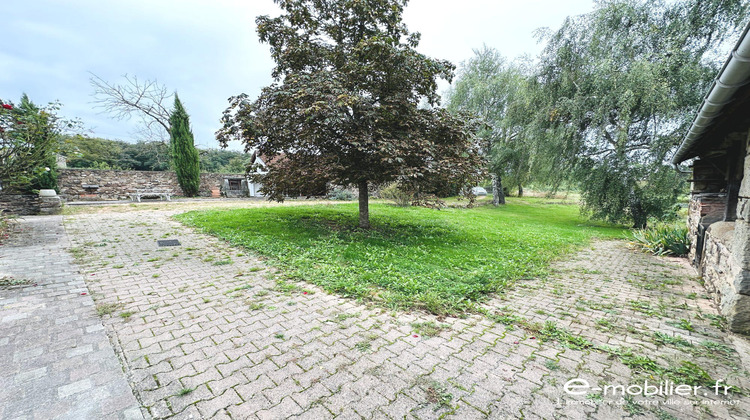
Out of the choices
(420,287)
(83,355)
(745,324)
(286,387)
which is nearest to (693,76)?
(745,324)

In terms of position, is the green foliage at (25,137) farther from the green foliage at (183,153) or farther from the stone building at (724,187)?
the green foliage at (183,153)

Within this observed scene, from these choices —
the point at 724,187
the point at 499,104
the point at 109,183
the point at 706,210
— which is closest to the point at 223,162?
the point at 109,183

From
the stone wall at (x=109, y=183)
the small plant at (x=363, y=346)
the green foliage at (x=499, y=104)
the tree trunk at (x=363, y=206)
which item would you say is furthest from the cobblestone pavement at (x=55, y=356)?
the stone wall at (x=109, y=183)

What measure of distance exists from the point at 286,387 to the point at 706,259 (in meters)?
6.01

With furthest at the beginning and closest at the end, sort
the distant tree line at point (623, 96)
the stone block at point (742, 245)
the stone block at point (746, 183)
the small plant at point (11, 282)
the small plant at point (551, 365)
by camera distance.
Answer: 1. the distant tree line at point (623, 96)
2. the small plant at point (11, 282)
3. the stone block at point (746, 183)
4. the stone block at point (742, 245)
5. the small plant at point (551, 365)

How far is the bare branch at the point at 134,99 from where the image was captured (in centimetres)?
1890

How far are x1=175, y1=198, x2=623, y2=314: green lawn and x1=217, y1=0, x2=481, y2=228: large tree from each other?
4.28 ft

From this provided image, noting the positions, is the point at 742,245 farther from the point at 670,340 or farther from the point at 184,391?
the point at 184,391

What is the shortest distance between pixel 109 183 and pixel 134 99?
775cm

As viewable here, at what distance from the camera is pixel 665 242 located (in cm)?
617

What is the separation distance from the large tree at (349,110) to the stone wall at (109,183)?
1580 cm

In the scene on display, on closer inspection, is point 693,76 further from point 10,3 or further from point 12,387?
point 10,3

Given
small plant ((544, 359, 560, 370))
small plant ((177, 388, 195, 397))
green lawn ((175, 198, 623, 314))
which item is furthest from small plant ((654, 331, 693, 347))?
small plant ((177, 388, 195, 397))

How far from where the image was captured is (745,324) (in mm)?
2557
